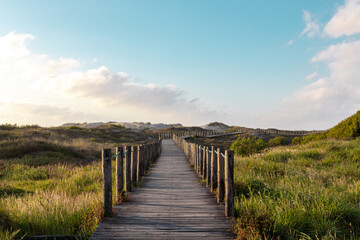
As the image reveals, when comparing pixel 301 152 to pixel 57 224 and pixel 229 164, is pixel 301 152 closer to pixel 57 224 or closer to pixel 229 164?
pixel 229 164

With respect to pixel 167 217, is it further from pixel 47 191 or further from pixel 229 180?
pixel 47 191

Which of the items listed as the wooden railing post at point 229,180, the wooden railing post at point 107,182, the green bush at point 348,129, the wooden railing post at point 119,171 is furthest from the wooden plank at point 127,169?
the green bush at point 348,129

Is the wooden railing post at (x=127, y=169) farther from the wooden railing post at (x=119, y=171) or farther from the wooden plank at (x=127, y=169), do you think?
the wooden railing post at (x=119, y=171)

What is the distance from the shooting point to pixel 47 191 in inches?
353

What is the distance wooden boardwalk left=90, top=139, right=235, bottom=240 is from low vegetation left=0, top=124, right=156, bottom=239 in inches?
21.1

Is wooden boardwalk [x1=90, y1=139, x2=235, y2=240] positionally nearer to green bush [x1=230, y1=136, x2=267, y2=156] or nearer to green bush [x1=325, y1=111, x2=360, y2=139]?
green bush [x1=230, y1=136, x2=267, y2=156]

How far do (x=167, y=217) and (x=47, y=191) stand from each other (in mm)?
5794

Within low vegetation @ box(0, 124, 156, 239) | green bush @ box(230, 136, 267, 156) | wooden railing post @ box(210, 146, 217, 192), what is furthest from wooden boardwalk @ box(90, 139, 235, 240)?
green bush @ box(230, 136, 267, 156)

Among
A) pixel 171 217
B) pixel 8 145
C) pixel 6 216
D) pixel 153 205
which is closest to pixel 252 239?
pixel 171 217

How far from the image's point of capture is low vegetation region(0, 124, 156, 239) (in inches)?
199

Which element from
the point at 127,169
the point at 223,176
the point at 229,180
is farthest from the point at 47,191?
the point at 229,180

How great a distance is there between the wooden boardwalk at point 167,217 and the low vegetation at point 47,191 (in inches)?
21.1

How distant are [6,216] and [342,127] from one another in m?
27.4

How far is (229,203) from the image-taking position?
5.20 metres
